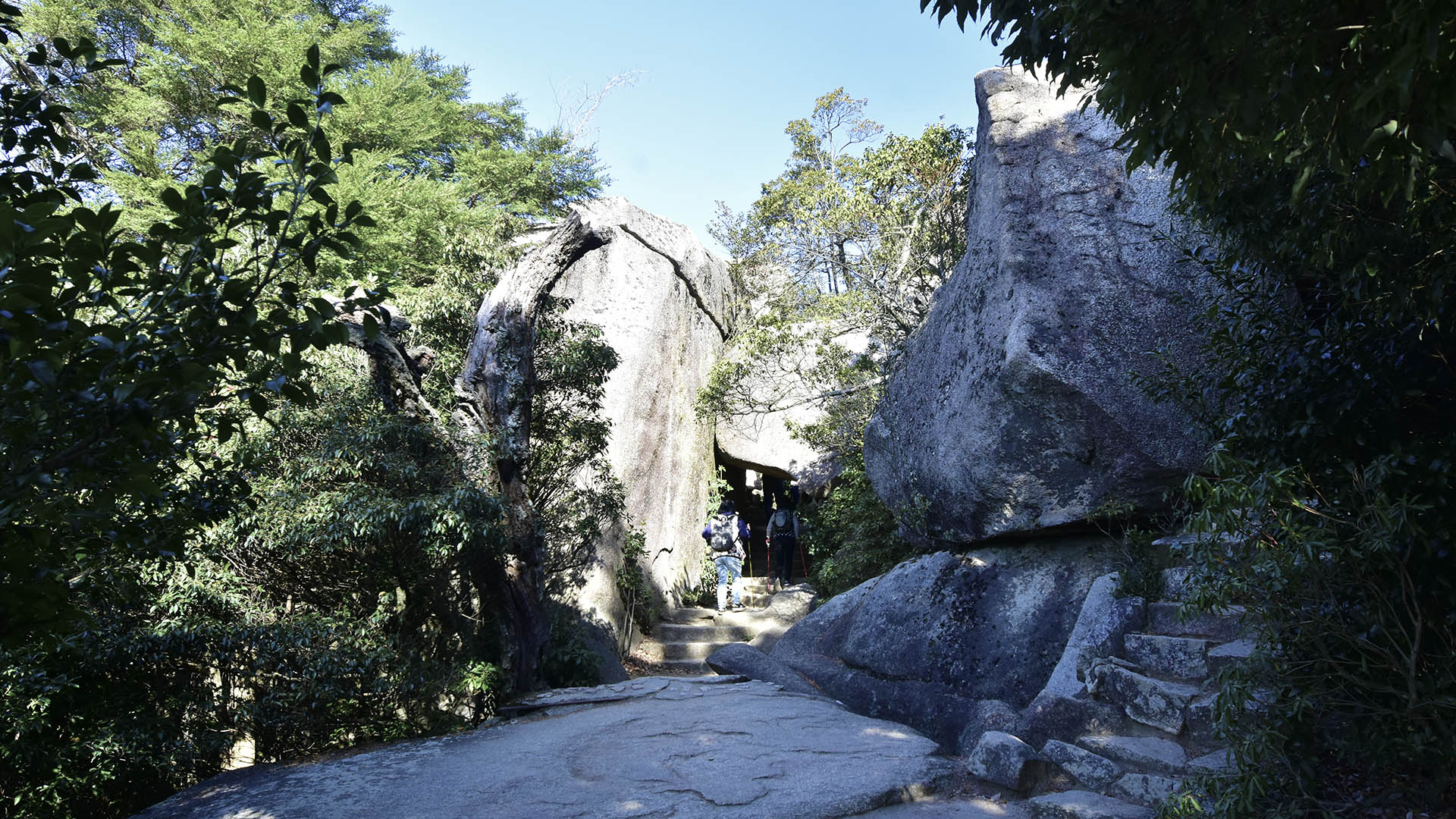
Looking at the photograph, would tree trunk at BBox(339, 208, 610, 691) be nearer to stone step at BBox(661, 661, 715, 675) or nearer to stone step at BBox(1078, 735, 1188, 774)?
stone step at BBox(661, 661, 715, 675)

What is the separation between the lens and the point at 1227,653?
4102 mm

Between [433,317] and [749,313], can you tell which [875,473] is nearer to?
[433,317]

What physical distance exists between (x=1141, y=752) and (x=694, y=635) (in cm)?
810

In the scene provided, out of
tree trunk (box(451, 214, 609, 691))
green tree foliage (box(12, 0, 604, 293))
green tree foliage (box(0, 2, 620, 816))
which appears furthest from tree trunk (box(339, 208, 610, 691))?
green tree foliage (box(12, 0, 604, 293))

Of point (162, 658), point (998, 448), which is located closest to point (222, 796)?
point (162, 658)

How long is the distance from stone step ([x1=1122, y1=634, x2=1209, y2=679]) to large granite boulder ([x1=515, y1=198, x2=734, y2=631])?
7557 millimetres

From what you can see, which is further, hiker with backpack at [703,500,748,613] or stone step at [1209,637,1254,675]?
hiker with backpack at [703,500,748,613]

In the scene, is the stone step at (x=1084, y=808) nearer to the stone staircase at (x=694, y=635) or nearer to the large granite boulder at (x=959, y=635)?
the large granite boulder at (x=959, y=635)

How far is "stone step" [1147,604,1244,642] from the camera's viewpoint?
4398 mm

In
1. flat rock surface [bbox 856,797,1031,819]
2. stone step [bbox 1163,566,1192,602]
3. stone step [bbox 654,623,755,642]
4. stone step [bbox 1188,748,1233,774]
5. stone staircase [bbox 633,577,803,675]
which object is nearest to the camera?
stone step [bbox 1188,748,1233,774]

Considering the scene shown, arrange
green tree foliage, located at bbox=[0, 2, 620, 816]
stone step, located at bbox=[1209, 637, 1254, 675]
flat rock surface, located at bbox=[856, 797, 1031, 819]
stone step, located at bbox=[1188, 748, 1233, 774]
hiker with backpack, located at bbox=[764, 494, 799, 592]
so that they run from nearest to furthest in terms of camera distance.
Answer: green tree foliage, located at bbox=[0, 2, 620, 816], stone step, located at bbox=[1188, 748, 1233, 774], stone step, located at bbox=[1209, 637, 1254, 675], flat rock surface, located at bbox=[856, 797, 1031, 819], hiker with backpack, located at bbox=[764, 494, 799, 592]

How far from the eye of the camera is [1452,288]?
2.87m

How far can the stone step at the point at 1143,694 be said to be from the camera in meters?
4.11

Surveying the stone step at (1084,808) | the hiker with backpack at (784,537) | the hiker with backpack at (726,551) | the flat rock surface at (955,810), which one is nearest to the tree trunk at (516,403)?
the flat rock surface at (955,810)
